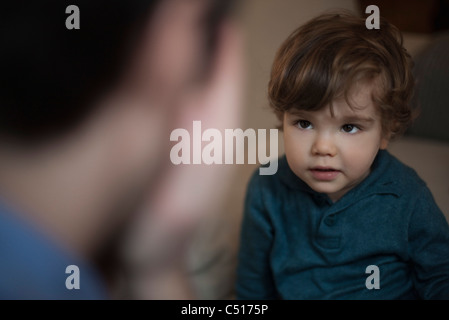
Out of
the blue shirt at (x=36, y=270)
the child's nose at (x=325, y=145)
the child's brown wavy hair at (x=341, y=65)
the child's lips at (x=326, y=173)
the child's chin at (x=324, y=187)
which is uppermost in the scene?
the child's brown wavy hair at (x=341, y=65)

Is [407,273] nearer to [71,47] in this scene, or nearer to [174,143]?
[174,143]

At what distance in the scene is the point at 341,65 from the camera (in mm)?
522

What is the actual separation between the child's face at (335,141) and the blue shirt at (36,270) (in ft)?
1.01

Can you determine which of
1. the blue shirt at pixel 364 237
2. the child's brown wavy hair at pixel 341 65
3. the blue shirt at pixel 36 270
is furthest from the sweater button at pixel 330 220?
the blue shirt at pixel 36 270

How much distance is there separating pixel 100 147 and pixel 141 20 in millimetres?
170

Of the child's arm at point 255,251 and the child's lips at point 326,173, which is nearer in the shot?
the child's lips at point 326,173

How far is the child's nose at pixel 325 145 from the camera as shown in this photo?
1.81 ft

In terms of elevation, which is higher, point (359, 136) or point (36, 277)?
point (359, 136)

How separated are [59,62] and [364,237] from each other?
0.42 meters

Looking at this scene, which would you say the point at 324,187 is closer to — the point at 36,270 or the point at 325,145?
the point at 325,145

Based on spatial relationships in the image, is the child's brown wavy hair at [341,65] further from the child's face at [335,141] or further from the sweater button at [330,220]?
the sweater button at [330,220]

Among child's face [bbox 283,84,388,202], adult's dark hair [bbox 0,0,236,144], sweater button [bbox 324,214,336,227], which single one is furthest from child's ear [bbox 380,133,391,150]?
adult's dark hair [bbox 0,0,236,144]
